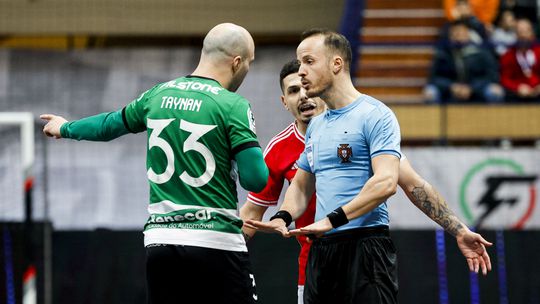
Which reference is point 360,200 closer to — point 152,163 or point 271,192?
point 152,163

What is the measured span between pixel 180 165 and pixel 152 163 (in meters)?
0.18

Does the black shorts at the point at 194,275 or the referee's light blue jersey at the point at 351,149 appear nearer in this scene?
the black shorts at the point at 194,275

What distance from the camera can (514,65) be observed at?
1411cm

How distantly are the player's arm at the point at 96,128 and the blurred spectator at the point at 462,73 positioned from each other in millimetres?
8608

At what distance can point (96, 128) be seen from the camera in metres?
6.03

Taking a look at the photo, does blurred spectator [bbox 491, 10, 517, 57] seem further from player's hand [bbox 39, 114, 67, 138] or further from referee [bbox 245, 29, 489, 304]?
player's hand [bbox 39, 114, 67, 138]

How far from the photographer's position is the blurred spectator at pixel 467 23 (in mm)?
14453

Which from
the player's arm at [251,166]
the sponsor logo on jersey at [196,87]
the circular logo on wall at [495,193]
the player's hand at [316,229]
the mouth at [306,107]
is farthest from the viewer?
the circular logo on wall at [495,193]

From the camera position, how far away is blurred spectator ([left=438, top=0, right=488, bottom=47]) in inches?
569

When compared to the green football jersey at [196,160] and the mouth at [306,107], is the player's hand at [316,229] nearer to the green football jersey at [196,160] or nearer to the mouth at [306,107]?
the green football jersey at [196,160]

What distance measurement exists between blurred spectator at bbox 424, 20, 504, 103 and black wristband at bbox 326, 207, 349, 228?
8.52 metres

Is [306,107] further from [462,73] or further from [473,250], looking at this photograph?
[462,73]

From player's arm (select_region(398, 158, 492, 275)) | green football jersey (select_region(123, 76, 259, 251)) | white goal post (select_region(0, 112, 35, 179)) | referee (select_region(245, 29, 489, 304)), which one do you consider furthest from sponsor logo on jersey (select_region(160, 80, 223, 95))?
white goal post (select_region(0, 112, 35, 179))

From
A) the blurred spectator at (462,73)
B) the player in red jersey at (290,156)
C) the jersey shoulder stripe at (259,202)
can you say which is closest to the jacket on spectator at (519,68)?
the blurred spectator at (462,73)
